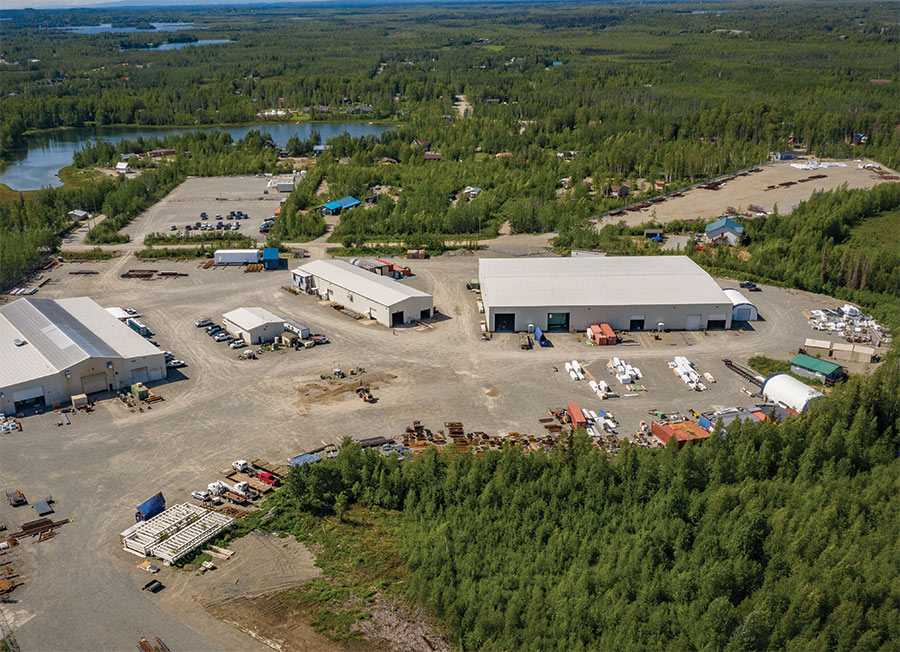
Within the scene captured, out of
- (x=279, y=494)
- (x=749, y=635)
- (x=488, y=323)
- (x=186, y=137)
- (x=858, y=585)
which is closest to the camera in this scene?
(x=749, y=635)

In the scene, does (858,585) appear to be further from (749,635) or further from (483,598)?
(483,598)

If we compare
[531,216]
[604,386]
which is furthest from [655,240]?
[604,386]

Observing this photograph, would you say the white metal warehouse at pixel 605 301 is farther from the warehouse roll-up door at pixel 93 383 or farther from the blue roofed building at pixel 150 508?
the blue roofed building at pixel 150 508

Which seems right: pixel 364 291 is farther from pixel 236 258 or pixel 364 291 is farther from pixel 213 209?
pixel 213 209

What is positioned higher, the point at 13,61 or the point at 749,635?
the point at 13,61

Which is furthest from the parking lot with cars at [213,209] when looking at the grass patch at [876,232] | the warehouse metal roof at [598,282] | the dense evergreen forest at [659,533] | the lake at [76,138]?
the grass patch at [876,232]

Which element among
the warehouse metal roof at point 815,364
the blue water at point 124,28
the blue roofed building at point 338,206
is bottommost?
the warehouse metal roof at point 815,364

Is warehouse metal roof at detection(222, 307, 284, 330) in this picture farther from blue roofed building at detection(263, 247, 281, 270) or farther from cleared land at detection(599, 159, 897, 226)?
cleared land at detection(599, 159, 897, 226)

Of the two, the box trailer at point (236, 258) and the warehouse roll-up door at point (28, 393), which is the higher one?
the box trailer at point (236, 258)
